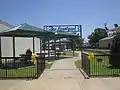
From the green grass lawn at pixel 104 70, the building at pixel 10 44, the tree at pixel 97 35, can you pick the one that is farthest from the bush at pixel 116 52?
the tree at pixel 97 35

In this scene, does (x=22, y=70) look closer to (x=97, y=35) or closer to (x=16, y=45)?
(x=16, y=45)

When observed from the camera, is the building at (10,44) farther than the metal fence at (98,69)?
Yes

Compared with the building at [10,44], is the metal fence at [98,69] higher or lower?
lower

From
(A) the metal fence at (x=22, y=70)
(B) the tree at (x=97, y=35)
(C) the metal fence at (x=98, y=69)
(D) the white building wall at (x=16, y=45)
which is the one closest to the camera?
(A) the metal fence at (x=22, y=70)

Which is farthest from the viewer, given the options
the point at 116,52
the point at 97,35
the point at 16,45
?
the point at 97,35

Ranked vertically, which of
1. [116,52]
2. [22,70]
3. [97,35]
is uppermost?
[97,35]

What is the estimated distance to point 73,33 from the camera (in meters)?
39.8

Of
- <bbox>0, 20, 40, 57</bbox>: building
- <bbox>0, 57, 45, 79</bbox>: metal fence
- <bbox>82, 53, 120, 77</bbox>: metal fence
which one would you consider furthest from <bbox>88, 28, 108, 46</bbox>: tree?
<bbox>0, 57, 45, 79</bbox>: metal fence

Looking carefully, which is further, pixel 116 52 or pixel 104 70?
pixel 116 52

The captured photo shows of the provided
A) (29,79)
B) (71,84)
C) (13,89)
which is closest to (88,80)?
(71,84)

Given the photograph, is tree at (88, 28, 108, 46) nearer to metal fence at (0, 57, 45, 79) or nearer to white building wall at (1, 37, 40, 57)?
white building wall at (1, 37, 40, 57)

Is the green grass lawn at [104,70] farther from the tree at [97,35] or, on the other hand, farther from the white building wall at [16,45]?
the tree at [97,35]

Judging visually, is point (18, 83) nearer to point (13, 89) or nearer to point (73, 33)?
point (13, 89)

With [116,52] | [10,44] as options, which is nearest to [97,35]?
[10,44]
